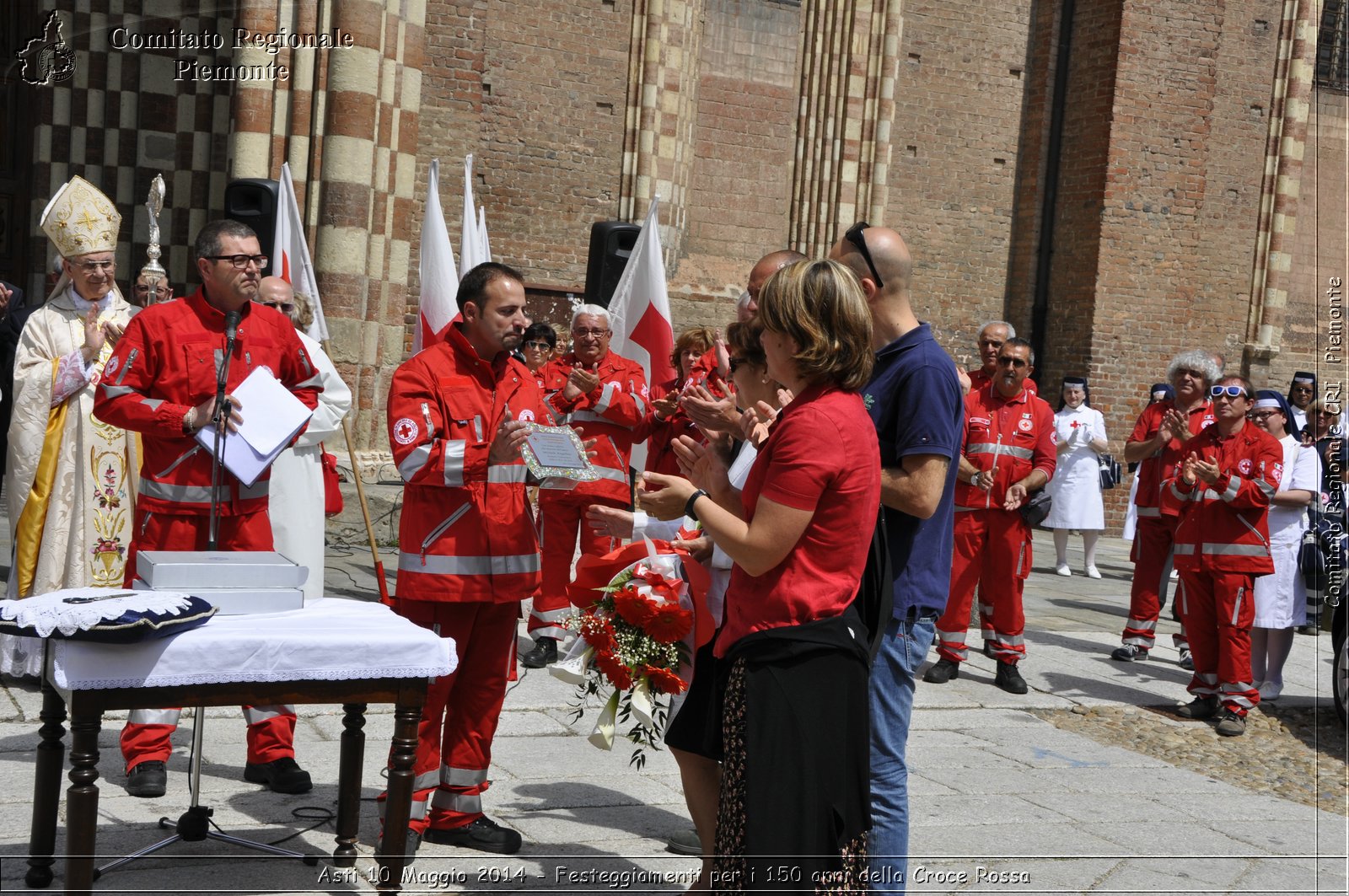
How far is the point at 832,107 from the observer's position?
16109mm

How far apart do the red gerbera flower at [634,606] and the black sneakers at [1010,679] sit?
15.3ft

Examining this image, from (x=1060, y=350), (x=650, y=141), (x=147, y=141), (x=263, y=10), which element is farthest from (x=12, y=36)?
(x=1060, y=350)

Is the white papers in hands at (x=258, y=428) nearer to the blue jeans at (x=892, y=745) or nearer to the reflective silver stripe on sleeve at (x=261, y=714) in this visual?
the reflective silver stripe on sleeve at (x=261, y=714)

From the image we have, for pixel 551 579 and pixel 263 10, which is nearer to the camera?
pixel 551 579

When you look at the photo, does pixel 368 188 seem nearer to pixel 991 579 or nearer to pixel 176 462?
pixel 991 579

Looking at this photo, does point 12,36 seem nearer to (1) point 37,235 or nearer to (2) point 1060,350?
(1) point 37,235

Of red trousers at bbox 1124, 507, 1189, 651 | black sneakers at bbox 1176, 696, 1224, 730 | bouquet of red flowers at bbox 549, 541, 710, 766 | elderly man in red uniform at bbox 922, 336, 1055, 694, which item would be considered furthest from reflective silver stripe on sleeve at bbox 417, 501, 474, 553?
red trousers at bbox 1124, 507, 1189, 651

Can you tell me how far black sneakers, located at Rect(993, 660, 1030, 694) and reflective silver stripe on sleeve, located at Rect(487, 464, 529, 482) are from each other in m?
4.39

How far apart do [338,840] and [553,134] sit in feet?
37.5

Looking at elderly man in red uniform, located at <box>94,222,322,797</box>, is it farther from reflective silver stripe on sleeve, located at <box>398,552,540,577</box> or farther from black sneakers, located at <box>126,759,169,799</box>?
reflective silver stripe on sleeve, located at <box>398,552,540,577</box>

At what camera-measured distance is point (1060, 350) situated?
17.8 m

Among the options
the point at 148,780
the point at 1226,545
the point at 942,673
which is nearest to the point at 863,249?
the point at 148,780

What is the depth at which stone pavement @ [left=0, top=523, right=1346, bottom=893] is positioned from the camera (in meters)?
4.26

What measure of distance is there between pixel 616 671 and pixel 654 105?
38.6ft
